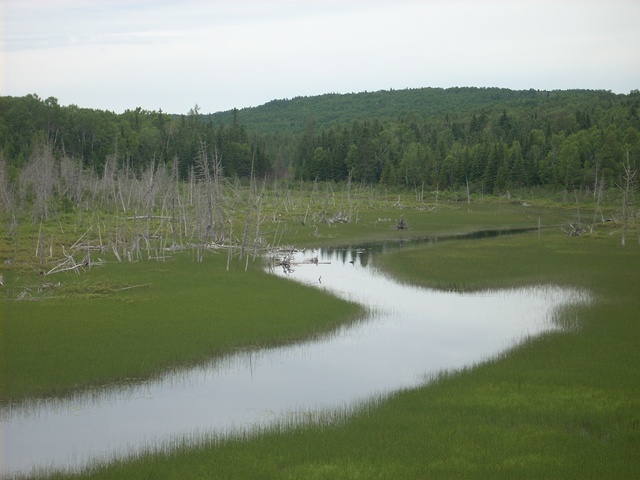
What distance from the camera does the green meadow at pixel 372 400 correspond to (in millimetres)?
15180

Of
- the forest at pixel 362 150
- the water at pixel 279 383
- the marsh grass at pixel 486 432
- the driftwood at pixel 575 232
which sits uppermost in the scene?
the forest at pixel 362 150

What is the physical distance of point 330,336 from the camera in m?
27.9

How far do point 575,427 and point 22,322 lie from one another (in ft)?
63.6

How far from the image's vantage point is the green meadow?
15180mm

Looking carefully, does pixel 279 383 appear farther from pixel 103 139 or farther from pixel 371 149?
pixel 371 149

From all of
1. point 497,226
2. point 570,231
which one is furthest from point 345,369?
point 497,226

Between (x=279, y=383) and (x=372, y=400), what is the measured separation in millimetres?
3414

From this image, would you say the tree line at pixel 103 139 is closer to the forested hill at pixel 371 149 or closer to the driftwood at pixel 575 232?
the forested hill at pixel 371 149

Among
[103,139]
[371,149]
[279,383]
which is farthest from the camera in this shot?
[371,149]

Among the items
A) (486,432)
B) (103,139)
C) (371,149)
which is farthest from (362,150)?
(486,432)

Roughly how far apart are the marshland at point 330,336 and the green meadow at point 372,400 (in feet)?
0.22

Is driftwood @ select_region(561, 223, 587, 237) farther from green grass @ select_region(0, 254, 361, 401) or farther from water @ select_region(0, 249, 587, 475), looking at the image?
green grass @ select_region(0, 254, 361, 401)

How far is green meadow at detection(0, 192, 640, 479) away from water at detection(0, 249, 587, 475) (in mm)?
922

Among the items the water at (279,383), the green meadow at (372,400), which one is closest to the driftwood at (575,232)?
the green meadow at (372,400)
